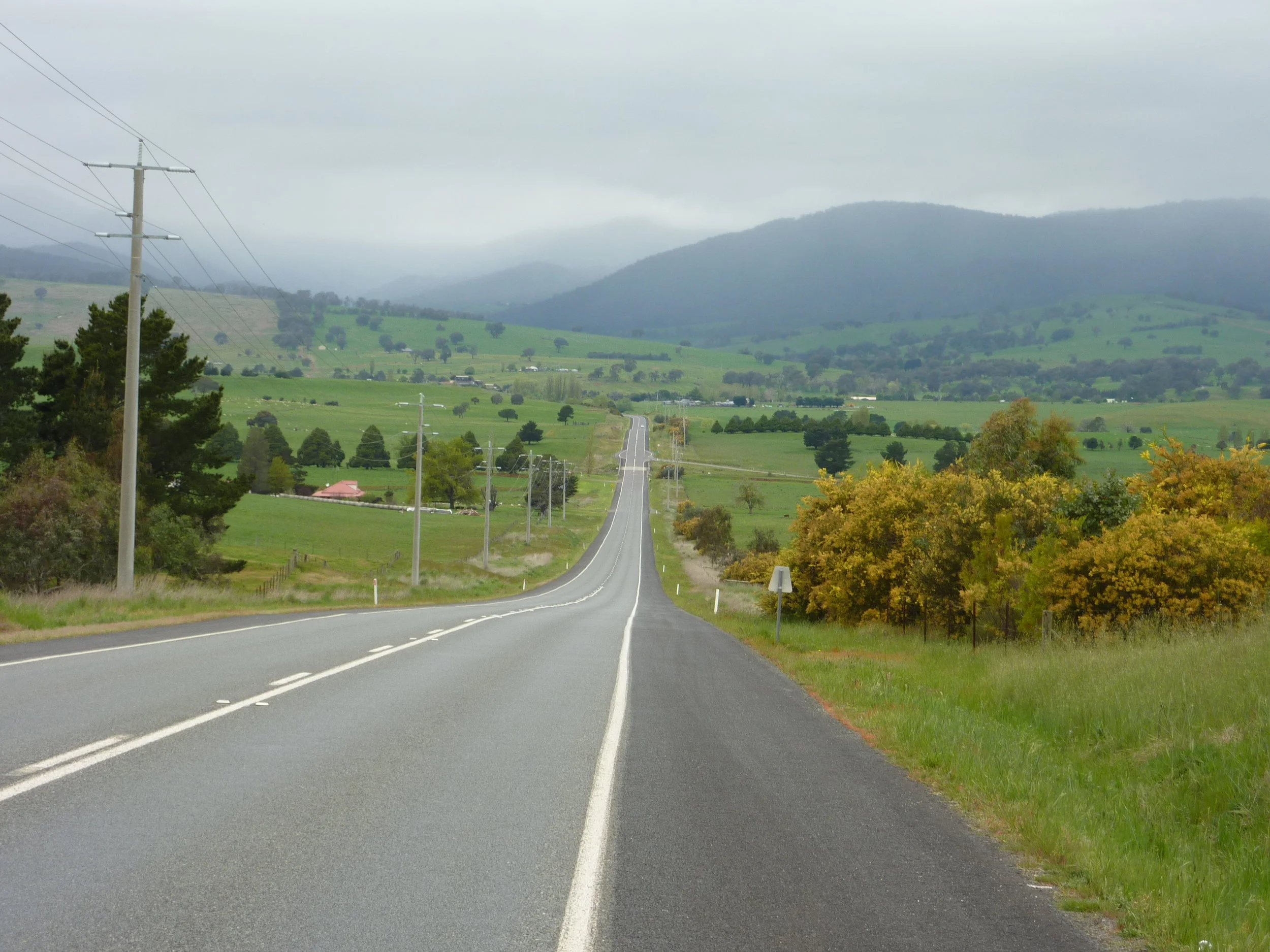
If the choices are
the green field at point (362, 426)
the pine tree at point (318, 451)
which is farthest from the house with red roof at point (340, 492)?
the pine tree at point (318, 451)

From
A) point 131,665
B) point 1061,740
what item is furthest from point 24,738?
point 1061,740

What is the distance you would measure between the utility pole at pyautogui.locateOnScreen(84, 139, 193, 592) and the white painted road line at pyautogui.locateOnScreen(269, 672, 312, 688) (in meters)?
14.4

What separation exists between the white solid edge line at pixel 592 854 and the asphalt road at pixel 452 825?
2 cm

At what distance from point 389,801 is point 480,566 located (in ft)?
237

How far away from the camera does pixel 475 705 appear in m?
11.8

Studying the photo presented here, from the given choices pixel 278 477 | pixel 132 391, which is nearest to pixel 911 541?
pixel 132 391

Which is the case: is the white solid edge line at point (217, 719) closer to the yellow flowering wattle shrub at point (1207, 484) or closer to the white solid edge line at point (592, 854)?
the white solid edge line at point (592, 854)

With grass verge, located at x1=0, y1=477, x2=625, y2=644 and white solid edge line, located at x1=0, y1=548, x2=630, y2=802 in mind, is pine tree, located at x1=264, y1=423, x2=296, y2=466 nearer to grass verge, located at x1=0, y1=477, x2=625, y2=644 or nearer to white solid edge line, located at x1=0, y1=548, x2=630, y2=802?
grass verge, located at x1=0, y1=477, x2=625, y2=644

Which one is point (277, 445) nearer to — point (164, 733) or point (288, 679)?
point (288, 679)

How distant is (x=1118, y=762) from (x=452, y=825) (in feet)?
23.5

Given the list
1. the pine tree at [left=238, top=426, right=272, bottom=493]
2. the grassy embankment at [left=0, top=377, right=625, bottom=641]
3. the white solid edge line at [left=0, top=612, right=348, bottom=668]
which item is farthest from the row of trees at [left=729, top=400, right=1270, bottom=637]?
the pine tree at [left=238, top=426, right=272, bottom=493]

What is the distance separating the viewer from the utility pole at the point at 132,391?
85.0 feet

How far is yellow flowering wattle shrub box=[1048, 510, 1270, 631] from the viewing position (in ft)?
73.8

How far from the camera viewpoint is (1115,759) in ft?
35.8
